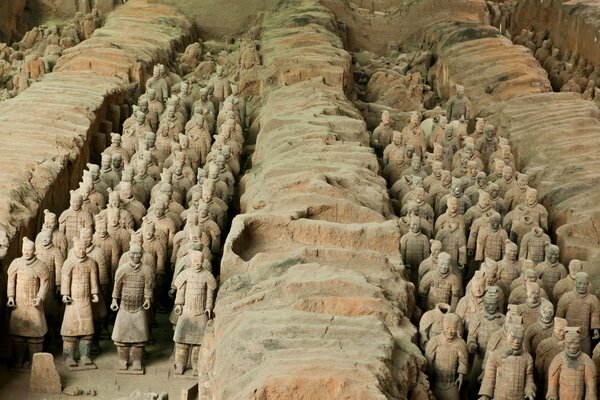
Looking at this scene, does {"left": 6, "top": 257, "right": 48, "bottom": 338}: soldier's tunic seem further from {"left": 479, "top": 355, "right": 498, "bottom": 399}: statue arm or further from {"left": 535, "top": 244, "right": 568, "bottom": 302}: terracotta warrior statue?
{"left": 535, "top": 244, "right": 568, "bottom": 302}: terracotta warrior statue

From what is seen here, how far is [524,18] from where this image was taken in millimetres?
26000

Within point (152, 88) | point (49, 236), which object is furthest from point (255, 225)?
point (152, 88)

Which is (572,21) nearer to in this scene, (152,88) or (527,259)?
(152,88)

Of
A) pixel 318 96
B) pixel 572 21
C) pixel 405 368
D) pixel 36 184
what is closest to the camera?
pixel 405 368

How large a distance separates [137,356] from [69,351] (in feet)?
2.06

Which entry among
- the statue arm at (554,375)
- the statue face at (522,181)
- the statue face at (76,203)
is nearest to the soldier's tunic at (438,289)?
the statue arm at (554,375)

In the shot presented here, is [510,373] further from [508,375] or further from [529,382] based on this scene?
[529,382]

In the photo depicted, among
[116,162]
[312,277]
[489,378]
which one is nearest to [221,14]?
[116,162]

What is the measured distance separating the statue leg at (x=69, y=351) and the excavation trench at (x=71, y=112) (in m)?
0.58

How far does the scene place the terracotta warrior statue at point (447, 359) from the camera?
11453 mm

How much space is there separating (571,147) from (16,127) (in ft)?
21.0

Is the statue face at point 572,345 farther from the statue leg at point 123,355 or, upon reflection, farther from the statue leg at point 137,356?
the statue leg at point 123,355

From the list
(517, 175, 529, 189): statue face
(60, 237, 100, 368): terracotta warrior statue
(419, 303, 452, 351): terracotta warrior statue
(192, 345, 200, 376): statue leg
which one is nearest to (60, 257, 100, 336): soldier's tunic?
(60, 237, 100, 368): terracotta warrior statue

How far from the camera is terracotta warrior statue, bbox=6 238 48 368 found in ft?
42.2
